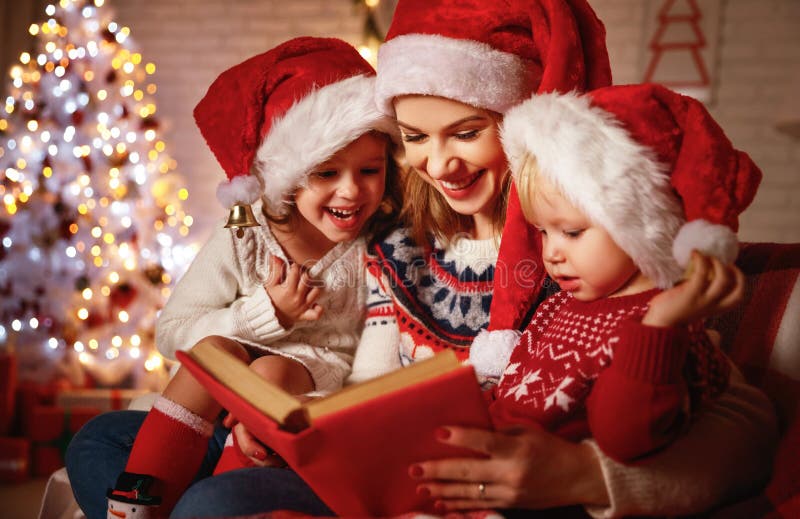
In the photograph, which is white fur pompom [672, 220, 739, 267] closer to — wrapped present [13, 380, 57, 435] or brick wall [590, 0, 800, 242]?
wrapped present [13, 380, 57, 435]

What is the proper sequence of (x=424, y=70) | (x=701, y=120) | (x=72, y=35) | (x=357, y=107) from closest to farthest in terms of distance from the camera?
(x=701, y=120)
(x=424, y=70)
(x=357, y=107)
(x=72, y=35)

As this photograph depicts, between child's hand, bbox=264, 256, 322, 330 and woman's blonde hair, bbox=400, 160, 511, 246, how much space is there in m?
0.25

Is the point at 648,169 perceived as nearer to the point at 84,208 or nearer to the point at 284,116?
the point at 284,116

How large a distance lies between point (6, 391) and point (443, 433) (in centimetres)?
284

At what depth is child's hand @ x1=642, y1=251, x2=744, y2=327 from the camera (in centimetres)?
84

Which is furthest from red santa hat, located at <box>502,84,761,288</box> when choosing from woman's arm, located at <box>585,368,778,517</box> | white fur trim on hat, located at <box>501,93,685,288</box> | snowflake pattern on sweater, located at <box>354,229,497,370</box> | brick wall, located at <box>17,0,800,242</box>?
brick wall, located at <box>17,0,800,242</box>

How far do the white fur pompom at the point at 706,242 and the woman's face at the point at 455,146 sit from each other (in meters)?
0.49

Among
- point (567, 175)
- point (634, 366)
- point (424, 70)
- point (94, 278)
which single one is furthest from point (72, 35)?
point (634, 366)

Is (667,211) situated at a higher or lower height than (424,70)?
lower

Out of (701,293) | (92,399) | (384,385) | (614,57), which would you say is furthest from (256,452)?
(614,57)

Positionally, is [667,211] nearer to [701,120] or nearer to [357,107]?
[701,120]

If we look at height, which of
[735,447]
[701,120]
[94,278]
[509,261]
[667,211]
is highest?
[701,120]

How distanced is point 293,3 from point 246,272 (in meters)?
2.97

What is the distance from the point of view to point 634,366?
0.86m
